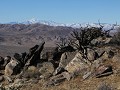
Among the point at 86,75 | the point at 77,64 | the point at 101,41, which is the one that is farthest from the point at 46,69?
the point at 101,41

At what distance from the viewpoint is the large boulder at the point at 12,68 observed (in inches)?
965

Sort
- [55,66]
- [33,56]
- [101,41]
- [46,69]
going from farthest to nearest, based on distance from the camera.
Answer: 1. [101,41]
2. [33,56]
3. [55,66]
4. [46,69]

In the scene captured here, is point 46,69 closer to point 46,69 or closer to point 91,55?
point 46,69

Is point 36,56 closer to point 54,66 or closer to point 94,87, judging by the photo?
point 54,66

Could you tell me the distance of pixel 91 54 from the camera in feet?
74.5

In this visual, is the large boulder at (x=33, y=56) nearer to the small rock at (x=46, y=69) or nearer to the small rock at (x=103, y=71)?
the small rock at (x=46, y=69)

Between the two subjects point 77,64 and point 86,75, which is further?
point 77,64

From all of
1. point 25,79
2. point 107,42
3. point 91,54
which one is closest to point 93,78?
point 91,54

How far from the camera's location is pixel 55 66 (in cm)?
2344

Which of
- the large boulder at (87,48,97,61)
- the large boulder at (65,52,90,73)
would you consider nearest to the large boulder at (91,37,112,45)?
the large boulder at (87,48,97,61)

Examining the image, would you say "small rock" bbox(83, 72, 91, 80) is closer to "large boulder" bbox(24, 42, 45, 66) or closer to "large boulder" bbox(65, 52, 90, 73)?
"large boulder" bbox(65, 52, 90, 73)

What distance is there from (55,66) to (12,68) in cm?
325

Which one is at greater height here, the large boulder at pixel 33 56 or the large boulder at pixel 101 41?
the large boulder at pixel 101 41

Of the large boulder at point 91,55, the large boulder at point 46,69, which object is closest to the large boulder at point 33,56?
the large boulder at point 46,69
